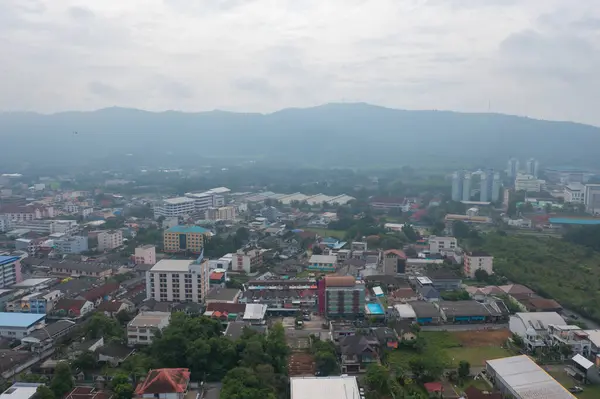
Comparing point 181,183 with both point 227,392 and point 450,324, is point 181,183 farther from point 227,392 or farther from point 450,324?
point 227,392

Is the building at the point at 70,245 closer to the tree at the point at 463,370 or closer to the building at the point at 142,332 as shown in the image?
the building at the point at 142,332

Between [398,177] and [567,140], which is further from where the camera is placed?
[567,140]

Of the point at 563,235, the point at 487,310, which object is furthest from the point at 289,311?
the point at 563,235

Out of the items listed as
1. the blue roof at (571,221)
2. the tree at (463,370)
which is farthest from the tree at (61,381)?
the blue roof at (571,221)

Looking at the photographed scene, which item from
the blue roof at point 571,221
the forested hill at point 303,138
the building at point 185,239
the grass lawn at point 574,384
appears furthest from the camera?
the forested hill at point 303,138

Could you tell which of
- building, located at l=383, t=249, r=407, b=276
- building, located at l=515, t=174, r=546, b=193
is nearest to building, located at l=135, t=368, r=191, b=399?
building, located at l=383, t=249, r=407, b=276

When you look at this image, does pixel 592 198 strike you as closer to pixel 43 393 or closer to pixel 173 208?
pixel 173 208

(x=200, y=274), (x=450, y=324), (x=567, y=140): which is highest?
(x=567, y=140)
